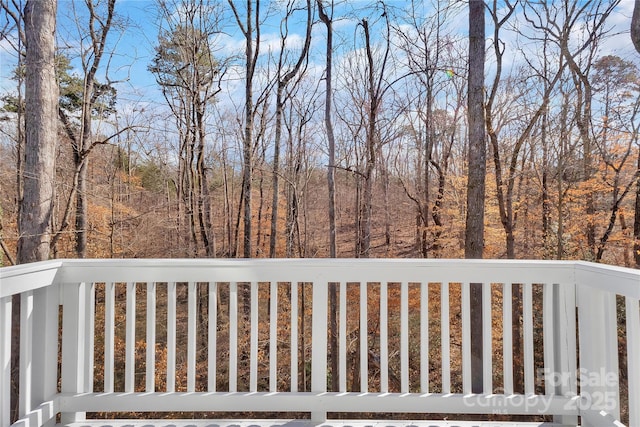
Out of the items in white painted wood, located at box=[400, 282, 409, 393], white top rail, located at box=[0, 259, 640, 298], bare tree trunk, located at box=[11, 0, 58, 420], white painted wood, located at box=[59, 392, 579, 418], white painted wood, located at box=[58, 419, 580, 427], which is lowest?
white painted wood, located at box=[58, 419, 580, 427]

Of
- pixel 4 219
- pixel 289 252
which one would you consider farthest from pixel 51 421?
pixel 289 252

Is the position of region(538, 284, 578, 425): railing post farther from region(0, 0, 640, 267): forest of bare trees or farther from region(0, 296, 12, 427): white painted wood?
region(0, 296, 12, 427): white painted wood

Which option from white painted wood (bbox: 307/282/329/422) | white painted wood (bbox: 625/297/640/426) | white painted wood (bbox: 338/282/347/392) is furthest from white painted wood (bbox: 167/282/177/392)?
white painted wood (bbox: 625/297/640/426)

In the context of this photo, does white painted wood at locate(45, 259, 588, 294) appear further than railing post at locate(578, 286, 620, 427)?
Yes

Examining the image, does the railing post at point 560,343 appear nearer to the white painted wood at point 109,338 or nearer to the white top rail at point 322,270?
the white top rail at point 322,270

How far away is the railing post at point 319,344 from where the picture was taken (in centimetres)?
188

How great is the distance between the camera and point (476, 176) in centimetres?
417

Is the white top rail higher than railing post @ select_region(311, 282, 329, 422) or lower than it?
higher

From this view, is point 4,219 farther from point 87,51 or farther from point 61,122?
point 87,51

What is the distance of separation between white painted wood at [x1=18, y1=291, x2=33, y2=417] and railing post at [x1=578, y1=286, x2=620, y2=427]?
2809mm

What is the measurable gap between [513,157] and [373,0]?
351 centimetres

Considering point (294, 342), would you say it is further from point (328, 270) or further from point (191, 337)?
point (191, 337)

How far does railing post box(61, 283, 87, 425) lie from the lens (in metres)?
1.88

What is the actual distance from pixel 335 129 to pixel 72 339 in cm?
585
